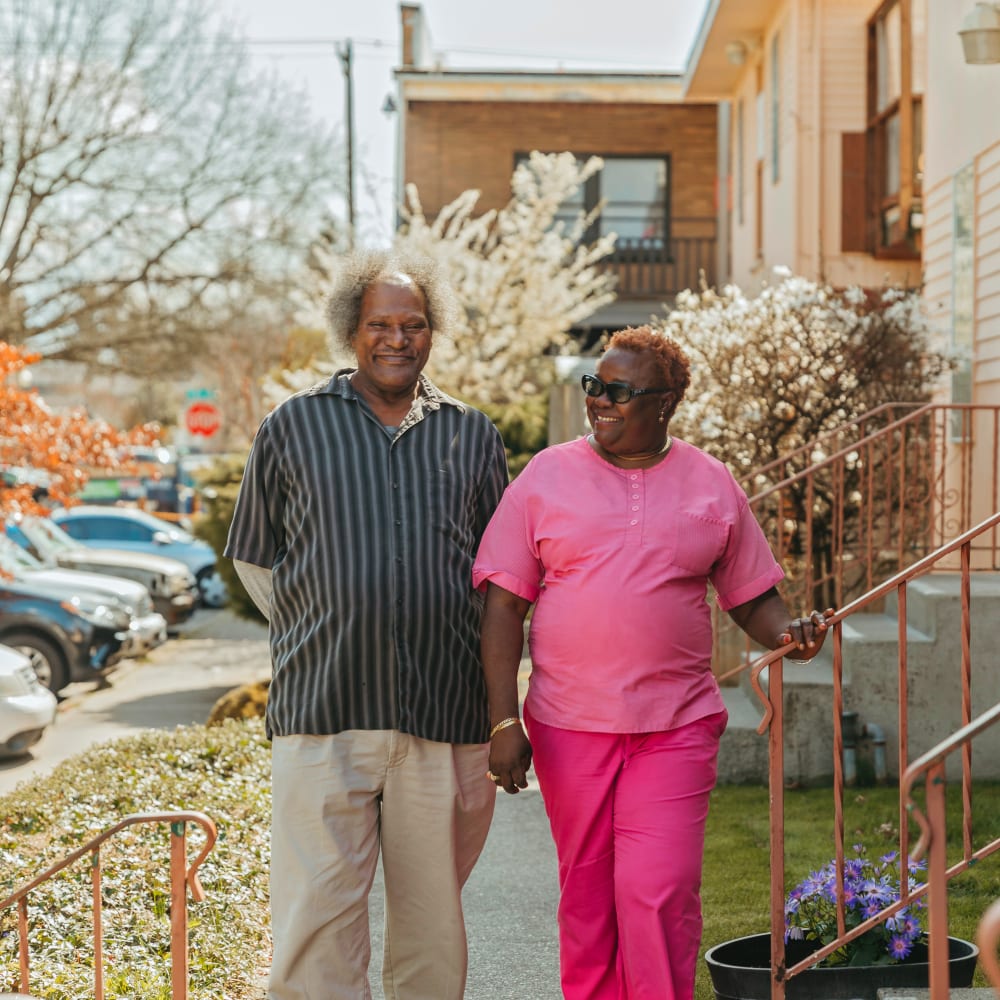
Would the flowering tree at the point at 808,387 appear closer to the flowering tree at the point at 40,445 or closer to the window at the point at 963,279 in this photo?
the window at the point at 963,279

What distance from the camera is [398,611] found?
3.54 m

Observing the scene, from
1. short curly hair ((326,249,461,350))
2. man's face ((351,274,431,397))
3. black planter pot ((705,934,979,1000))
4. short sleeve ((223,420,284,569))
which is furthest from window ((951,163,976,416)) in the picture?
short sleeve ((223,420,284,569))

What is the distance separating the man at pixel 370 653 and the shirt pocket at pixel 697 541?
0.54m

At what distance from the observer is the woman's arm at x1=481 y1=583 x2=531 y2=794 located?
3.51 meters

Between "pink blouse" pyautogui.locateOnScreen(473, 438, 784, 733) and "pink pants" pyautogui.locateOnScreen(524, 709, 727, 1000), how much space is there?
72 millimetres

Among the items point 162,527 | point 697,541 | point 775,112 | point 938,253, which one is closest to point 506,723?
point 697,541

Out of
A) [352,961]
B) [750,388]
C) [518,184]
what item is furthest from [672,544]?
[518,184]

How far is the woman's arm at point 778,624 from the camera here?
3500 mm

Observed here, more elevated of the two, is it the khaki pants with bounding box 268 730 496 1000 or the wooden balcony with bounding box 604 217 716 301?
the wooden balcony with bounding box 604 217 716 301

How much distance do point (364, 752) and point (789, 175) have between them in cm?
1305

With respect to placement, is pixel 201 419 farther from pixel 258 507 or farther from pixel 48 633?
pixel 258 507

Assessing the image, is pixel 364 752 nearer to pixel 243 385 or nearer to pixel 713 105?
pixel 713 105

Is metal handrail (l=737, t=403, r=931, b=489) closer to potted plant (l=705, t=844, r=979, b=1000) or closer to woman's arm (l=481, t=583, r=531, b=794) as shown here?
potted plant (l=705, t=844, r=979, b=1000)

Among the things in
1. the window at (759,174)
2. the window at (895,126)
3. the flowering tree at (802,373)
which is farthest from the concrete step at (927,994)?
the window at (759,174)
